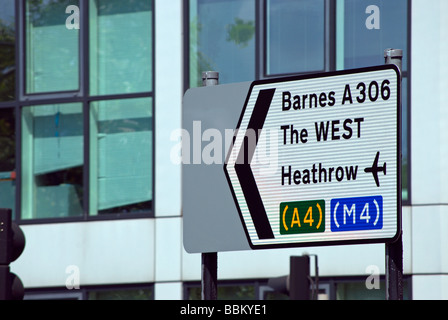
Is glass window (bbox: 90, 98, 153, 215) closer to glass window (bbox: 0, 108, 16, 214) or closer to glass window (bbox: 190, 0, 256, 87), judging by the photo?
glass window (bbox: 190, 0, 256, 87)

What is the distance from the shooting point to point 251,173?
4.57 m

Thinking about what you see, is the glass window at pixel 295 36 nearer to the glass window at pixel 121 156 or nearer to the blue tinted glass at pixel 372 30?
the blue tinted glass at pixel 372 30

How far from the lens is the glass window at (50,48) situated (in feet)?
46.7

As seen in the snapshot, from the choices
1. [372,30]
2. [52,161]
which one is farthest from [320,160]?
[52,161]

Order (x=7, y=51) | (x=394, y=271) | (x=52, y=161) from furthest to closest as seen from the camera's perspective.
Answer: (x=7, y=51) → (x=52, y=161) → (x=394, y=271)

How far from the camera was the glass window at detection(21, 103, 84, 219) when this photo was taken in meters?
14.2

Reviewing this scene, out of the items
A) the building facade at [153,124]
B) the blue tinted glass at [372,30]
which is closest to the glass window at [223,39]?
the building facade at [153,124]

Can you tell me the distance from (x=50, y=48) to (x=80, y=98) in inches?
37.3

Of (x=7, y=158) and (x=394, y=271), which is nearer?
(x=394, y=271)

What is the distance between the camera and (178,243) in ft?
43.9

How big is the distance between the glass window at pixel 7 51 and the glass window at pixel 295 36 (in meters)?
4.04

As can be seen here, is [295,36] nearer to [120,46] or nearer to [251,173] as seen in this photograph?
[120,46]

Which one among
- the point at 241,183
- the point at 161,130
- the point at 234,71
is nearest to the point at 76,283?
the point at 161,130

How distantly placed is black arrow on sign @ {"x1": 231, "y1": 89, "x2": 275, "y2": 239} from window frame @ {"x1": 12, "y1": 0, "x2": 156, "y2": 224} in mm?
9075
